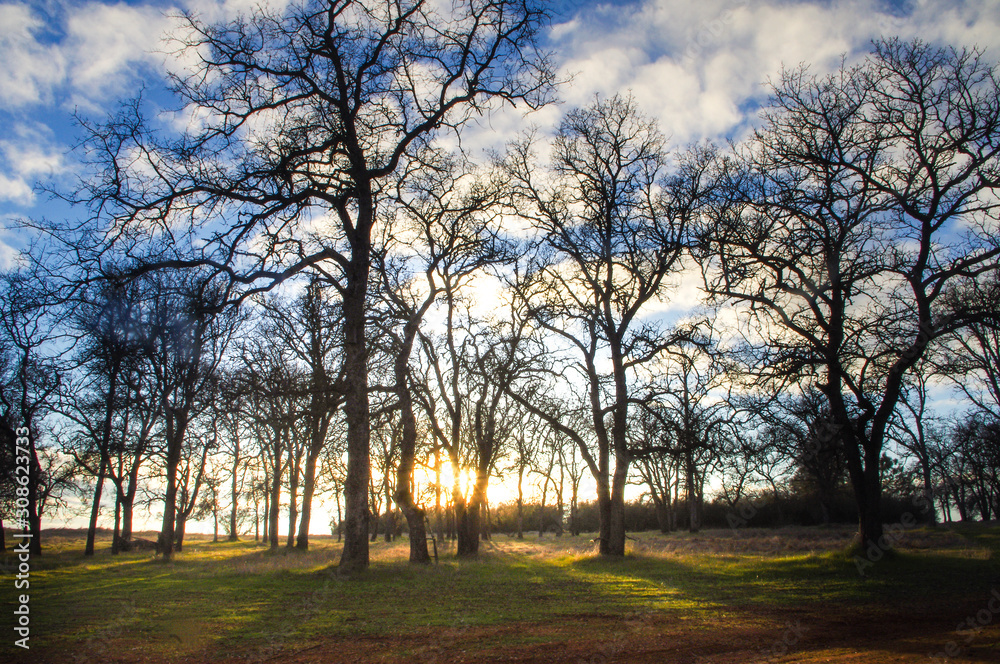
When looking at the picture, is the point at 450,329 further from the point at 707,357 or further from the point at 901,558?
the point at 901,558

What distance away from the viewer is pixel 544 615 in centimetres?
842

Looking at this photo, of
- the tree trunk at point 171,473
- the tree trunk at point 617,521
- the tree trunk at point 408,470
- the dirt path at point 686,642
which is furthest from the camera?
the tree trunk at point 171,473

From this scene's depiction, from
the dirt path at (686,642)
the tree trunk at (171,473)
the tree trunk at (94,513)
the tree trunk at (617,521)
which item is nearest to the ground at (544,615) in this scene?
the dirt path at (686,642)

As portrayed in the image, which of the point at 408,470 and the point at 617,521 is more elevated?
the point at 408,470

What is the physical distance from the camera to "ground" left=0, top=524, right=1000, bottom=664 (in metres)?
6.19

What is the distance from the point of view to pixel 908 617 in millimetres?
8203

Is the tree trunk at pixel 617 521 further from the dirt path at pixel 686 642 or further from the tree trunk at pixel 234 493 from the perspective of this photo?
the tree trunk at pixel 234 493

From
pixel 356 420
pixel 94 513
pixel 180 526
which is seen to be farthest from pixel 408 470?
pixel 180 526

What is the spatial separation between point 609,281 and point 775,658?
13.7m

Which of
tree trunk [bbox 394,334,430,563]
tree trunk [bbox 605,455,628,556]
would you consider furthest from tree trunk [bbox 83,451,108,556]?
tree trunk [bbox 605,455,628,556]

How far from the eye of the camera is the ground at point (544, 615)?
20.3ft

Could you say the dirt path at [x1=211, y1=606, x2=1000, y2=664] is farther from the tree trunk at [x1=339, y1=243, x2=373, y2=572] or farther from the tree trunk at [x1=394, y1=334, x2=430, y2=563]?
the tree trunk at [x1=394, y1=334, x2=430, y2=563]

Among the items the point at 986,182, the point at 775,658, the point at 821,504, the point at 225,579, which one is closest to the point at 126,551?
the point at 225,579

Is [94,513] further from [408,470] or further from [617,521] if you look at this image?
[617,521]
